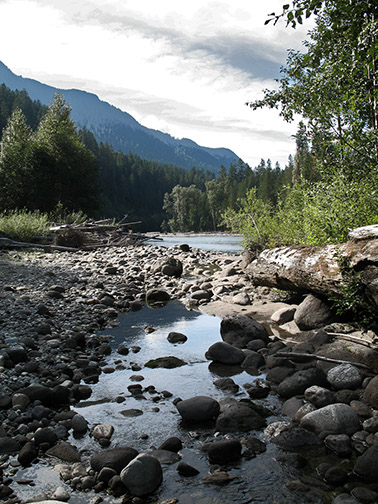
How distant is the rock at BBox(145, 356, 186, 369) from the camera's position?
18.8 feet

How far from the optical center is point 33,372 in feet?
16.0

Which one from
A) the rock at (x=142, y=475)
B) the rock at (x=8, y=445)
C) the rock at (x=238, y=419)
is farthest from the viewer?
the rock at (x=238, y=419)

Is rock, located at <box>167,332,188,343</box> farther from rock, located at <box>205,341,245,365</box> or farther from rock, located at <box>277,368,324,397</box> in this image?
rock, located at <box>277,368,324,397</box>

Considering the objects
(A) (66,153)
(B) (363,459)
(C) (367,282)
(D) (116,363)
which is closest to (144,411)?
(D) (116,363)

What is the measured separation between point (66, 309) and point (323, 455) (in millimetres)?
6237

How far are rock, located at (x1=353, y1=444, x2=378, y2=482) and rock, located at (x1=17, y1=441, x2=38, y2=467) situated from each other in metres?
2.74

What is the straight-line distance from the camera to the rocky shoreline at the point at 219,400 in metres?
3.09

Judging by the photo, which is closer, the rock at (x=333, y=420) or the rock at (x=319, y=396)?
the rock at (x=333, y=420)

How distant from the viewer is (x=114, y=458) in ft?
10.5

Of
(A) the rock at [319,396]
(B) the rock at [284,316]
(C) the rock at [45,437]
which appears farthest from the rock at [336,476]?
(B) the rock at [284,316]

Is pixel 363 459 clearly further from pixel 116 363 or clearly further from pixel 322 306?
pixel 322 306

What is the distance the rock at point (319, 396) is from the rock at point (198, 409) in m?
1.13

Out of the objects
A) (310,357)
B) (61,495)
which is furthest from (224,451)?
(310,357)

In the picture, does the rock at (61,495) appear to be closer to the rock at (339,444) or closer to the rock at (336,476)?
the rock at (336,476)
